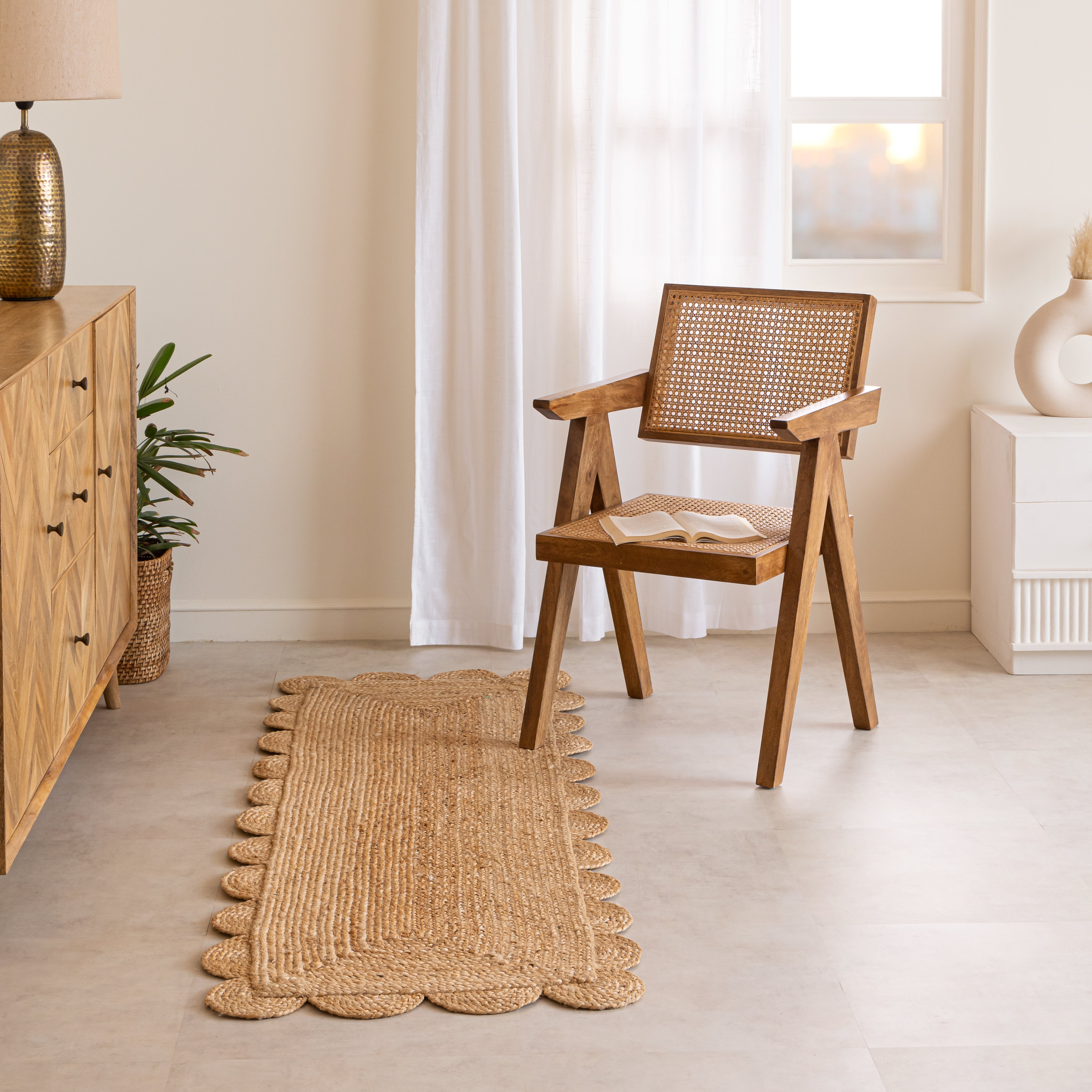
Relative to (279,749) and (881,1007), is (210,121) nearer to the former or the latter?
(279,749)

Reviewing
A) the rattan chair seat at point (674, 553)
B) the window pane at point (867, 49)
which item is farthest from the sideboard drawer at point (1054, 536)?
the window pane at point (867, 49)

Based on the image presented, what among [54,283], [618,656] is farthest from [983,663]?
[54,283]

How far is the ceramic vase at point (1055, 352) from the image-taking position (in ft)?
10.1

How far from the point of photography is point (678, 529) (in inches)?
98.4

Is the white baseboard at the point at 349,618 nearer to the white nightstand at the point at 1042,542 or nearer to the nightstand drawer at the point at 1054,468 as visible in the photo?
the white nightstand at the point at 1042,542

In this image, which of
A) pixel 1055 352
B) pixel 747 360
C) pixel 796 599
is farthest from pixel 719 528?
pixel 1055 352

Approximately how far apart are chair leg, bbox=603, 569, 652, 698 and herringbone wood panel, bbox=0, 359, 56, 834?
1209 millimetres

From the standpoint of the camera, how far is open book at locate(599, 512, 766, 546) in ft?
8.09

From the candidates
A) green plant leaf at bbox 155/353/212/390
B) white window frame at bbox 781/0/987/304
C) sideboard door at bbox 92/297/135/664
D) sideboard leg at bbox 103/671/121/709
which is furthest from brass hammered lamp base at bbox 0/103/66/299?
white window frame at bbox 781/0/987/304

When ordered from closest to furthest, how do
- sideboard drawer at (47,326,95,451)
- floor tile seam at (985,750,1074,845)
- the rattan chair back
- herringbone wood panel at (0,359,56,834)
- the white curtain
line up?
herringbone wood panel at (0,359,56,834) < sideboard drawer at (47,326,95,451) < floor tile seam at (985,750,1074,845) < the rattan chair back < the white curtain

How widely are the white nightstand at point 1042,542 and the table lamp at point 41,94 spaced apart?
2066mm

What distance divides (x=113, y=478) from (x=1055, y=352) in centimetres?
213

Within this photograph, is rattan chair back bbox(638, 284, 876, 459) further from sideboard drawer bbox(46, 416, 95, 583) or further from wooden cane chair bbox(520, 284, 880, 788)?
sideboard drawer bbox(46, 416, 95, 583)

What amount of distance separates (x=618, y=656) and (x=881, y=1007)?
152cm
